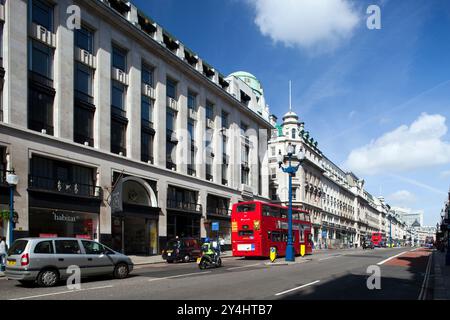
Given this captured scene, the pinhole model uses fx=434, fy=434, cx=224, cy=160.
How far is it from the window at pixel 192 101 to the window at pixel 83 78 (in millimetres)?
14113

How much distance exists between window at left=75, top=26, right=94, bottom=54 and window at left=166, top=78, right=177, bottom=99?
33.4ft

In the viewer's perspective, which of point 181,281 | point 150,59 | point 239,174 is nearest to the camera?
point 181,281

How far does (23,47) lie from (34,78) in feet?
6.31

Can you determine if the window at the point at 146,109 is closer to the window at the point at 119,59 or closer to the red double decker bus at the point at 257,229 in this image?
the window at the point at 119,59

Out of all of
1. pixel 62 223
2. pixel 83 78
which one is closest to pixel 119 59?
pixel 83 78

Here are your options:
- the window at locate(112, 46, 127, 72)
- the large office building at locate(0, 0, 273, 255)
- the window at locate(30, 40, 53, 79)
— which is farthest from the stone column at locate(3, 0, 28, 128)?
the window at locate(112, 46, 127, 72)

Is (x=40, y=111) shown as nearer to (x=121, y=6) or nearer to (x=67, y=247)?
(x=121, y=6)

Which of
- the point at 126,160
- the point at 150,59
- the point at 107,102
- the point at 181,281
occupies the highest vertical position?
the point at 150,59
